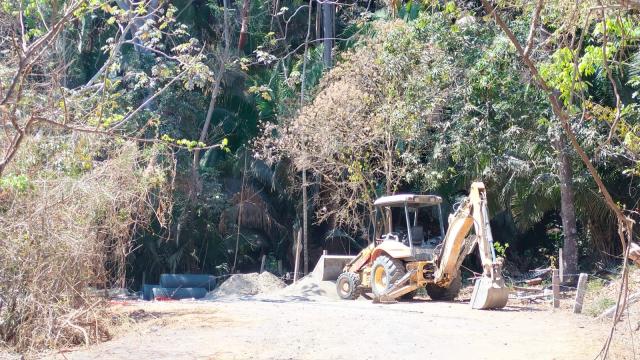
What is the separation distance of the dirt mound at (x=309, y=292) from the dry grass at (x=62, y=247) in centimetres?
752

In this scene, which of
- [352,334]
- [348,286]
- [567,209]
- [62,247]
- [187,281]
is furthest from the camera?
[187,281]

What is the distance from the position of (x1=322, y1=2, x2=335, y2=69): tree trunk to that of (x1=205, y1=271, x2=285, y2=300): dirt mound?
277 inches

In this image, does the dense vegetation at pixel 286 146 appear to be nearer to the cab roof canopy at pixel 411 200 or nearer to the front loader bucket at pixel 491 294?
the front loader bucket at pixel 491 294

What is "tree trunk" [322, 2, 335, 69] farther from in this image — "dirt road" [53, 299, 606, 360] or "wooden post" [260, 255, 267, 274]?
"dirt road" [53, 299, 606, 360]

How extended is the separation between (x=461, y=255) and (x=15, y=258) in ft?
31.5

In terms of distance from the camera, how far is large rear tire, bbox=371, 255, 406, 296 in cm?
1870

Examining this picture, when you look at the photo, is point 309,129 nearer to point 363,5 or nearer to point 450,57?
point 450,57

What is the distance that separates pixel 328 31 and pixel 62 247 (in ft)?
54.7

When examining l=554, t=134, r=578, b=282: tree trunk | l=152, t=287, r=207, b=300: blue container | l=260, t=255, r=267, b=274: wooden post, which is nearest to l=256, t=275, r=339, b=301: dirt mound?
l=152, t=287, r=207, b=300: blue container

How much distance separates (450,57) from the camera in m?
22.9

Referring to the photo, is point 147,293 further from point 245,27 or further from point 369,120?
point 245,27

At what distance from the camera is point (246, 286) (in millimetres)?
23750

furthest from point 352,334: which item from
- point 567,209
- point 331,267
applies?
point 567,209

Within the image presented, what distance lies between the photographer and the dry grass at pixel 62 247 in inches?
503
